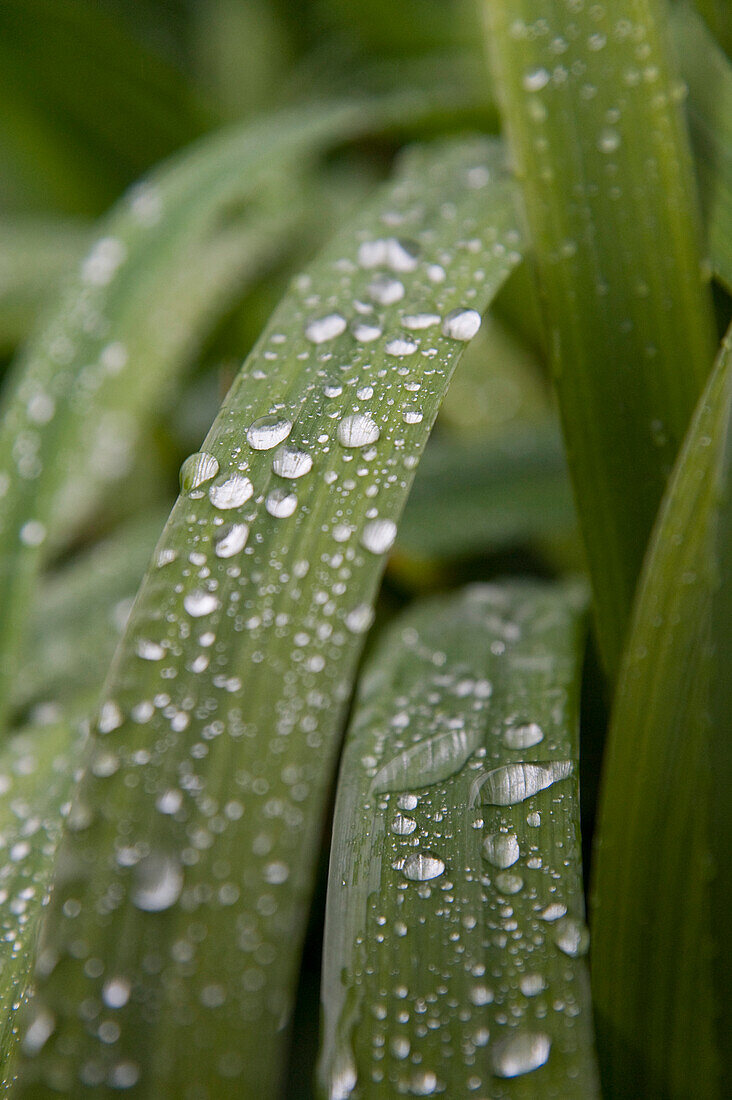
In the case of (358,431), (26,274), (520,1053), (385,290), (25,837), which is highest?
(26,274)

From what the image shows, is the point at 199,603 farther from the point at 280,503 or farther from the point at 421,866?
the point at 421,866

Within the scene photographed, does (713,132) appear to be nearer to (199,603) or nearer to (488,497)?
(488,497)

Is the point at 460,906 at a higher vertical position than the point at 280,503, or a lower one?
lower

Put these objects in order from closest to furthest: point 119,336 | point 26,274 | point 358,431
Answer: point 358,431 < point 119,336 < point 26,274

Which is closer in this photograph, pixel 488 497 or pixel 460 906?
pixel 460 906

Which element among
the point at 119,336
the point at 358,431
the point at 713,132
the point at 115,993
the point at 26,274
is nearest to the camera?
the point at 115,993

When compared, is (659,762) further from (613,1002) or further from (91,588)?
(91,588)

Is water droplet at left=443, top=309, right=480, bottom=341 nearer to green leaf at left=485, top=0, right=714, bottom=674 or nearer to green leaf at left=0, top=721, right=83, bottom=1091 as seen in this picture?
green leaf at left=485, top=0, right=714, bottom=674

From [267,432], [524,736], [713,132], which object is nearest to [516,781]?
[524,736]
